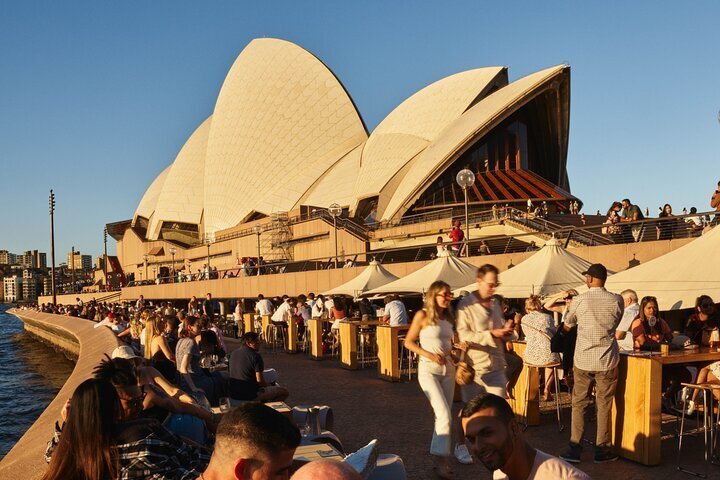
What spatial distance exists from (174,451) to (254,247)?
3429 cm

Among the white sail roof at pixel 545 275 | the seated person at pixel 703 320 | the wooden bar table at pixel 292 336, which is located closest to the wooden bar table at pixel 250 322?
the wooden bar table at pixel 292 336

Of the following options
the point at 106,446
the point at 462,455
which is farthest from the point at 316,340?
the point at 106,446

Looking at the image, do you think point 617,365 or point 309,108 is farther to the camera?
point 309,108

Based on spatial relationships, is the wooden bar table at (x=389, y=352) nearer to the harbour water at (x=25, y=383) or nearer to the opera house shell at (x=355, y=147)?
the harbour water at (x=25, y=383)

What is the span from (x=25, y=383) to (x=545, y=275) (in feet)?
51.4

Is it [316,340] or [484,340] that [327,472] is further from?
[316,340]

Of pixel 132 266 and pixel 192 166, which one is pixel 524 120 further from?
pixel 132 266

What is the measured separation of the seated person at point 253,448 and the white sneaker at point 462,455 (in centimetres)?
356

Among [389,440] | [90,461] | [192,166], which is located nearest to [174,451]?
[90,461]

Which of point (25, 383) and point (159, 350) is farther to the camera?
point (25, 383)

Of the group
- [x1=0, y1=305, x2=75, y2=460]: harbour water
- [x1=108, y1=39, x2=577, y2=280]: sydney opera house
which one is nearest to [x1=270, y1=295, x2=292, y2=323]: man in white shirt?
[x1=0, y1=305, x2=75, y2=460]: harbour water

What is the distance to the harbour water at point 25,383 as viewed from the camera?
511 inches

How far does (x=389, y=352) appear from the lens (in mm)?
9062

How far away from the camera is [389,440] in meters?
5.71
